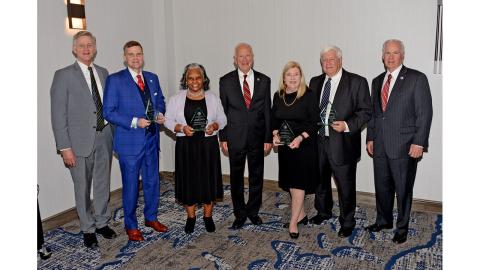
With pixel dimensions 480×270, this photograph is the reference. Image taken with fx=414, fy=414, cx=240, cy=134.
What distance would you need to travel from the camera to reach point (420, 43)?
4.99m

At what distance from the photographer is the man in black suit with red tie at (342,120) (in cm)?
404

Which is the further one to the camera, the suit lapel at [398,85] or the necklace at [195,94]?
the necklace at [195,94]

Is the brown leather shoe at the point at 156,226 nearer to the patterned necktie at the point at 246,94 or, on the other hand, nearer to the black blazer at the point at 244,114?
the black blazer at the point at 244,114

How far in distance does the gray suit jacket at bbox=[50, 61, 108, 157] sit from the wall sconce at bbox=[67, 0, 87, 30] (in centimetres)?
112

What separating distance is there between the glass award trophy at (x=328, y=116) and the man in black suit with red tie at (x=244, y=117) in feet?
1.96

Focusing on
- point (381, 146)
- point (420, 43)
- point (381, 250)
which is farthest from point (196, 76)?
point (420, 43)

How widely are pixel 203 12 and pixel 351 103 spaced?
316 cm

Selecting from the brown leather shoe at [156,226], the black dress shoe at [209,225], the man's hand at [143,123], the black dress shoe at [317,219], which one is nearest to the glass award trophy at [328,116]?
the black dress shoe at [317,219]

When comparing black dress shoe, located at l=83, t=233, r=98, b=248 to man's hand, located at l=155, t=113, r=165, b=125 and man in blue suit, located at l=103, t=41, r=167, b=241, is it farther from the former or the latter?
man's hand, located at l=155, t=113, r=165, b=125

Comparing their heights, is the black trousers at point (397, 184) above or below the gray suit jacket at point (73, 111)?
below
